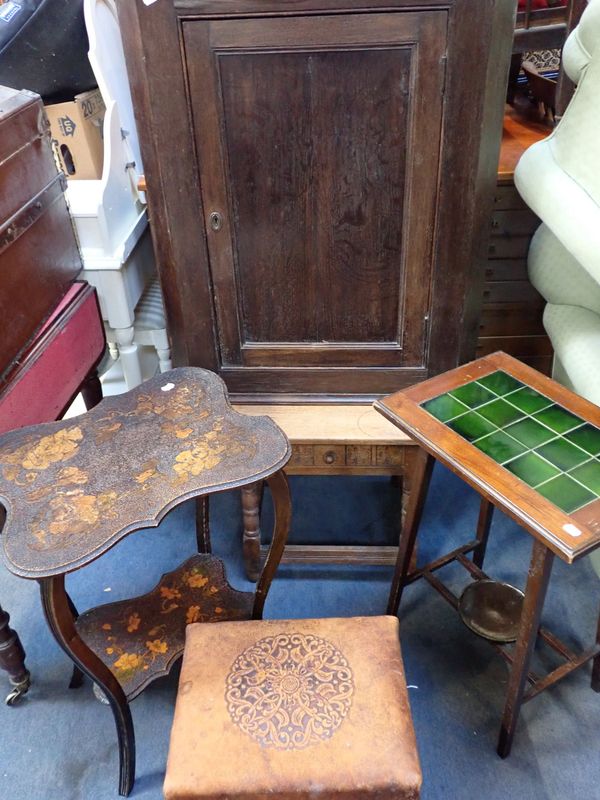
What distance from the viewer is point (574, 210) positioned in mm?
1410

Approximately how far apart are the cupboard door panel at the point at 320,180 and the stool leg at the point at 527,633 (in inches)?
24.2

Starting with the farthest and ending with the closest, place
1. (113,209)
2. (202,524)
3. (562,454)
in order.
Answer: (113,209) → (202,524) → (562,454)

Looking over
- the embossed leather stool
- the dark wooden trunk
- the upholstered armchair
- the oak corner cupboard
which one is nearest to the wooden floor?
the upholstered armchair

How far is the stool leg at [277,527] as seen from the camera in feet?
4.15

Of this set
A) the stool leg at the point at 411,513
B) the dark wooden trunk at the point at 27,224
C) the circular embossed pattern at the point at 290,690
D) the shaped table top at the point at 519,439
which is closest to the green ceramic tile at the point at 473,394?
the shaped table top at the point at 519,439

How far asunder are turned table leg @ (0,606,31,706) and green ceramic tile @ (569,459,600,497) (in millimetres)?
1140

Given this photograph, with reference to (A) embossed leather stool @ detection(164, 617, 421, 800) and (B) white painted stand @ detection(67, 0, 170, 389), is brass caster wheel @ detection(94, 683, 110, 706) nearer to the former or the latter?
(A) embossed leather stool @ detection(164, 617, 421, 800)

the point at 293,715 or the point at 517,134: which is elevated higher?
the point at 517,134

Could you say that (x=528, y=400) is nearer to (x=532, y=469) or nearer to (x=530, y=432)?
(x=530, y=432)

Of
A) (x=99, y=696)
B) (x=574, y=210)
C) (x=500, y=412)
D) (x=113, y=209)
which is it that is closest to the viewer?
(x=500, y=412)

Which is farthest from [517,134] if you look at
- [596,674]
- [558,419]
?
[596,674]

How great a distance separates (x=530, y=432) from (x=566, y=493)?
0.16m

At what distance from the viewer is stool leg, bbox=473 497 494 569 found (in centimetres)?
171

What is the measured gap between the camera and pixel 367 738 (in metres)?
1.05
